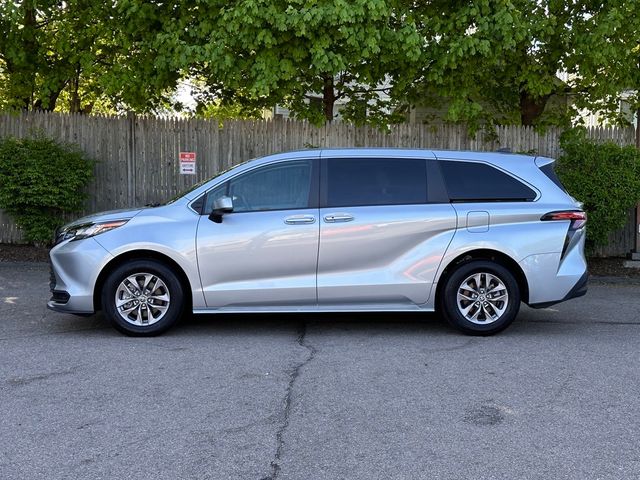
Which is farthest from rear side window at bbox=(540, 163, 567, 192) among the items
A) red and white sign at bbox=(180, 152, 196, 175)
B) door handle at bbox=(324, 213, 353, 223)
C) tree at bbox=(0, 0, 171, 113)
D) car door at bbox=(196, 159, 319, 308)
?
red and white sign at bbox=(180, 152, 196, 175)

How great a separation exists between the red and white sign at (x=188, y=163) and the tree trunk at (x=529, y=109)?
6.13m

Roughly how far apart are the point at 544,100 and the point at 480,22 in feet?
11.4

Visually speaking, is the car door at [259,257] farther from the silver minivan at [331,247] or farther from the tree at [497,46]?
the tree at [497,46]

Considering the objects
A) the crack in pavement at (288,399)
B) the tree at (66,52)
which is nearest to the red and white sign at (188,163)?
the tree at (66,52)

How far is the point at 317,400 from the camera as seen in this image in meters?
5.23

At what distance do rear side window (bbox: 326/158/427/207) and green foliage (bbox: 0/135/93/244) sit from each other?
625 centimetres

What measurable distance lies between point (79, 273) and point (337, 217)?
2.54 meters

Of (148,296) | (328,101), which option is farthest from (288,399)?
(328,101)

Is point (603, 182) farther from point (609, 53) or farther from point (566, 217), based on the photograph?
point (566, 217)

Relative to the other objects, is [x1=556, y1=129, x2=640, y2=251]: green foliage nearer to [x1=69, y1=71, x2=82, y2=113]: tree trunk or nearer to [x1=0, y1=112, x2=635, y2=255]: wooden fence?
Result: [x1=0, y1=112, x2=635, y2=255]: wooden fence

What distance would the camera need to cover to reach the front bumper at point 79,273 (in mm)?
6910

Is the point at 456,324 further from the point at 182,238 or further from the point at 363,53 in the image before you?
the point at 363,53

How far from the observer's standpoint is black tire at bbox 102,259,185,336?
22.8 ft

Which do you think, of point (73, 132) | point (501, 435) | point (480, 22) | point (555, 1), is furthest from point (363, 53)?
point (501, 435)
